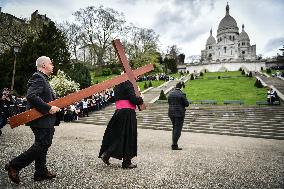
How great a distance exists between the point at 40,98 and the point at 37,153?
890 millimetres

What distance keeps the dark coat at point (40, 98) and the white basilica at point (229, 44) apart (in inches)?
4268

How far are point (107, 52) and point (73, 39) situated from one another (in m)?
8.09

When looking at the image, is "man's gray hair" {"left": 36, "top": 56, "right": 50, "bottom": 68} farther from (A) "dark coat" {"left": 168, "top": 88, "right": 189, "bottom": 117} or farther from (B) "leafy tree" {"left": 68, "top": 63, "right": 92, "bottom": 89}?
(B) "leafy tree" {"left": 68, "top": 63, "right": 92, "bottom": 89}

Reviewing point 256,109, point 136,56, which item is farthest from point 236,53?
point 256,109

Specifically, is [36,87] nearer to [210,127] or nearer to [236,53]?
[210,127]

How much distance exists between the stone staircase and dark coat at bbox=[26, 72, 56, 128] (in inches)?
490

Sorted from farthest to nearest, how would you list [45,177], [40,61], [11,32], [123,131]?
1. [11,32]
2. [123,131]
3. [40,61]
4. [45,177]

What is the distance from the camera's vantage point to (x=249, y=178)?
16.9 feet

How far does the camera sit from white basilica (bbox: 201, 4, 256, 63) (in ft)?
378

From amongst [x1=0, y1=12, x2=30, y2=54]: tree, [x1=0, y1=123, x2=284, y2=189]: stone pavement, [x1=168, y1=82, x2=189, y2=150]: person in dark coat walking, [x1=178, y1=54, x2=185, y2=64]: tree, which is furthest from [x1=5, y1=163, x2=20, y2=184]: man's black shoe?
[x1=178, y1=54, x2=185, y2=64]: tree

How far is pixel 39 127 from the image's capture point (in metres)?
4.70

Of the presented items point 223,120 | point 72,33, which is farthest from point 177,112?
point 72,33

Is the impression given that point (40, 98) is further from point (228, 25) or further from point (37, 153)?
point (228, 25)

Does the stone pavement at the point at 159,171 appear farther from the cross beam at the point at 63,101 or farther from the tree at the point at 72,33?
the tree at the point at 72,33
